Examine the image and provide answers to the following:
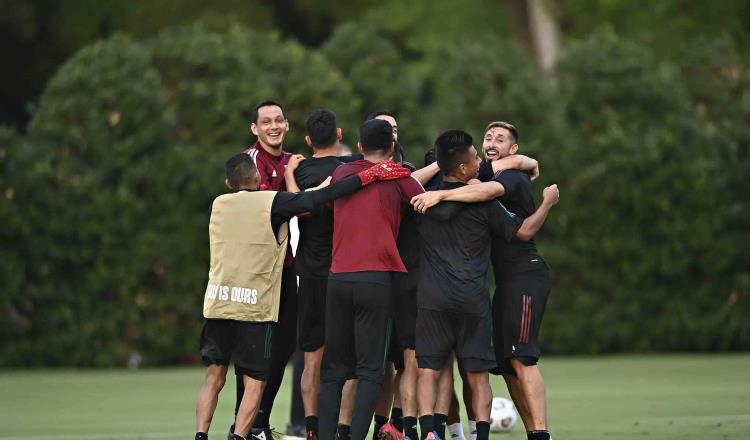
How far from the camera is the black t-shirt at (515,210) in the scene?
33.2ft

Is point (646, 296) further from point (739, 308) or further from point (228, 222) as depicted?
point (228, 222)

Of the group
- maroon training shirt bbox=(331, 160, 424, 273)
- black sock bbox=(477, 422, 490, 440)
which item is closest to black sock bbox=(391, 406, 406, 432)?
black sock bbox=(477, 422, 490, 440)

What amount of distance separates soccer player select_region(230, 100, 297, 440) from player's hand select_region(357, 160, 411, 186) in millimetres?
1177

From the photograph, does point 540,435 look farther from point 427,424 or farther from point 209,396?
point 209,396

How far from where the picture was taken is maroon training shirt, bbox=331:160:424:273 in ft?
32.1

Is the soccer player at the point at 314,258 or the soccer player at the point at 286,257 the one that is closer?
the soccer player at the point at 314,258

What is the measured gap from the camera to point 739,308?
828 inches

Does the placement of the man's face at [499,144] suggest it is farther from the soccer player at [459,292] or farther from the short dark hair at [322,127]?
the short dark hair at [322,127]

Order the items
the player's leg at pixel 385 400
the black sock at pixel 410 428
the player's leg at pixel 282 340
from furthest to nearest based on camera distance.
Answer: the player's leg at pixel 385 400
the player's leg at pixel 282 340
the black sock at pixel 410 428

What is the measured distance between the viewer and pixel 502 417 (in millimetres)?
12094

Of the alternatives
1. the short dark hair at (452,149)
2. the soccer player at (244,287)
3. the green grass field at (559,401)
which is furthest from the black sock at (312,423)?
the short dark hair at (452,149)

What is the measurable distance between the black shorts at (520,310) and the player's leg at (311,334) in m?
1.28

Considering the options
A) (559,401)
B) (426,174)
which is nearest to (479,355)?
(426,174)

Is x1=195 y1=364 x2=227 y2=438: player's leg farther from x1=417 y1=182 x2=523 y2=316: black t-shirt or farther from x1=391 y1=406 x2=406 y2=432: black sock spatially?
x1=417 y1=182 x2=523 y2=316: black t-shirt
